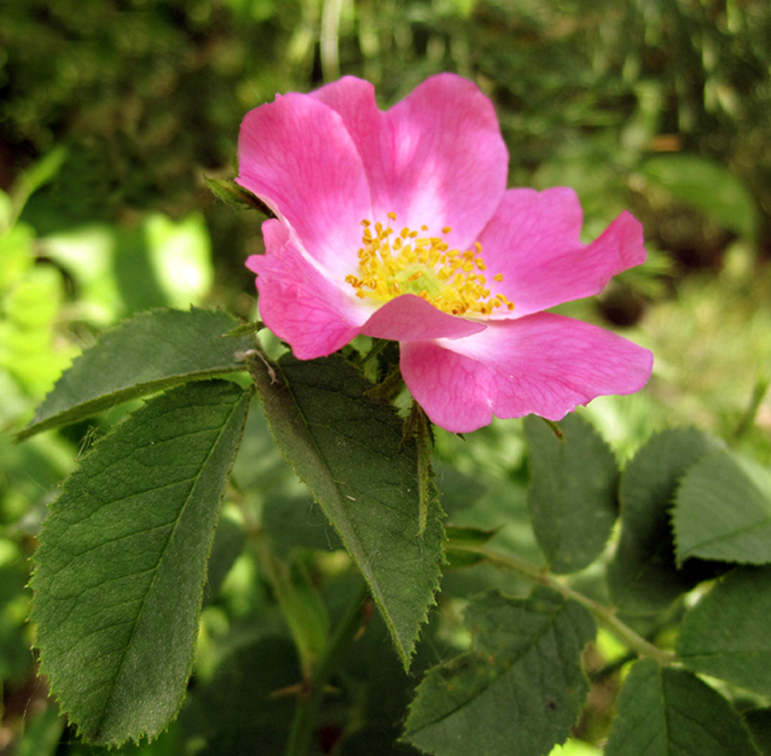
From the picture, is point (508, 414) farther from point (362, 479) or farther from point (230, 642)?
point (230, 642)

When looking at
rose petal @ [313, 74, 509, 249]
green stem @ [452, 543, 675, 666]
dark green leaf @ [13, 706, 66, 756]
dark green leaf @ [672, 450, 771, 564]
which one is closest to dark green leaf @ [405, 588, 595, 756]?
green stem @ [452, 543, 675, 666]

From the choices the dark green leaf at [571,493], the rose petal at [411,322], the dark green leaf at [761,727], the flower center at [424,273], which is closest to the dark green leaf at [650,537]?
the dark green leaf at [571,493]

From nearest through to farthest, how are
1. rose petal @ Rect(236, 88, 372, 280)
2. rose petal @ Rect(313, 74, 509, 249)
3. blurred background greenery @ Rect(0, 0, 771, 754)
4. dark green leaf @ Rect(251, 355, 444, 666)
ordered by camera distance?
dark green leaf @ Rect(251, 355, 444, 666)
rose petal @ Rect(236, 88, 372, 280)
rose petal @ Rect(313, 74, 509, 249)
blurred background greenery @ Rect(0, 0, 771, 754)

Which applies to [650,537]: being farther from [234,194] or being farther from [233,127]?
[233,127]

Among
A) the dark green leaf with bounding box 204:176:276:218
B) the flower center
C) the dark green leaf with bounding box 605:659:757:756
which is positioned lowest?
the dark green leaf with bounding box 605:659:757:756

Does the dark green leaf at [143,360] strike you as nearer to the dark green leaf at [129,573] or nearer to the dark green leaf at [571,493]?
the dark green leaf at [129,573]

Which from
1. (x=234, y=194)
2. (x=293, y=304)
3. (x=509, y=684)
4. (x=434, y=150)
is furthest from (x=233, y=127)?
(x=509, y=684)

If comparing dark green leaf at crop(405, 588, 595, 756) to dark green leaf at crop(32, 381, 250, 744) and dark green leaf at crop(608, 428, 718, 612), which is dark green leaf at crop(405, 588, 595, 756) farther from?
dark green leaf at crop(32, 381, 250, 744)
